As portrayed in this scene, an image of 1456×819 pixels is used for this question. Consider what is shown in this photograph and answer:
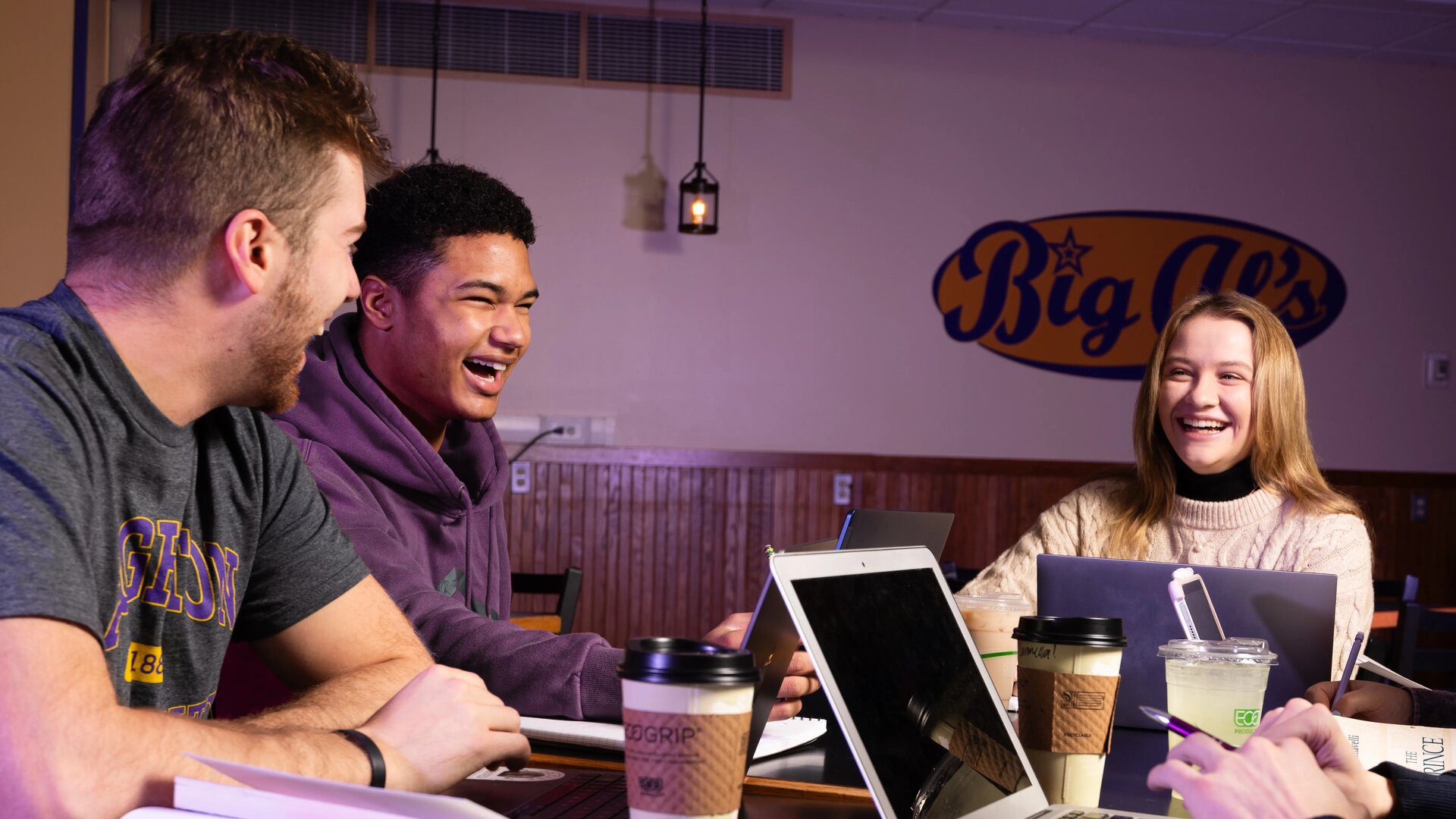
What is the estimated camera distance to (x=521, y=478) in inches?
208

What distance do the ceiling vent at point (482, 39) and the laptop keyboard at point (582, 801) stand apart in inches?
178

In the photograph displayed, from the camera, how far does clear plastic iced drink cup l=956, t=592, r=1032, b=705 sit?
153 centimetres

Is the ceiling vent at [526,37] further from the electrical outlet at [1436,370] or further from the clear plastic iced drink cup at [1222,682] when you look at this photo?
the clear plastic iced drink cup at [1222,682]

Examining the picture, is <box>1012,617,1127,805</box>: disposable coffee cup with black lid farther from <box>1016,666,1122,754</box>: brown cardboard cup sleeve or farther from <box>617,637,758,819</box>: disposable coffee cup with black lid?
<box>617,637,758,819</box>: disposable coffee cup with black lid

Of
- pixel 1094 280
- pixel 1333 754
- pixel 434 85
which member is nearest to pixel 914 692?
pixel 1333 754

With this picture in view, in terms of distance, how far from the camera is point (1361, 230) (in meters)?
5.80

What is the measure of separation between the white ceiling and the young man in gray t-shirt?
167 inches

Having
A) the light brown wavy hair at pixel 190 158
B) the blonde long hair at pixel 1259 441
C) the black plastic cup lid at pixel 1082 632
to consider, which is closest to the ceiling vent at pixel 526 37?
→ the blonde long hair at pixel 1259 441

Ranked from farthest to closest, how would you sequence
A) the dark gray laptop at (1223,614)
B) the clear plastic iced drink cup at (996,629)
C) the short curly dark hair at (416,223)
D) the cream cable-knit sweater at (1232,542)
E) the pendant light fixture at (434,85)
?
the pendant light fixture at (434,85) < the cream cable-knit sweater at (1232,542) < the short curly dark hair at (416,223) < the dark gray laptop at (1223,614) < the clear plastic iced drink cup at (996,629)

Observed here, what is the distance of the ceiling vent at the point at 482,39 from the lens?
5270 millimetres

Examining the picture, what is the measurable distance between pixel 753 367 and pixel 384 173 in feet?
12.8

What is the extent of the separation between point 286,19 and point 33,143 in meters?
2.34

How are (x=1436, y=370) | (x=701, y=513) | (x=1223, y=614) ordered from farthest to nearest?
(x=1436, y=370), (x=701, y=513), (x=1223, y=614)

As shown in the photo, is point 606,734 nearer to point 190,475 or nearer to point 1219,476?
point 190,475
